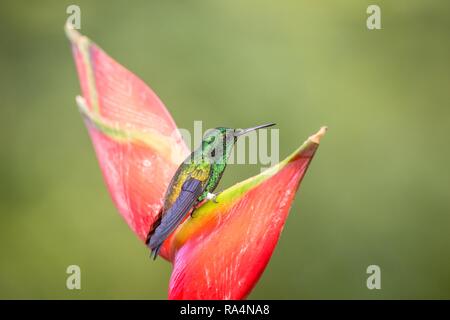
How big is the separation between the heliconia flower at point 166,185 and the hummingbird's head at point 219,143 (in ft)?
0.06

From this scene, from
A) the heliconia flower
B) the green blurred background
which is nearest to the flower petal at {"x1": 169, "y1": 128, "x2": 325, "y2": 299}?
the heliconia flower

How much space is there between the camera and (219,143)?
40cm

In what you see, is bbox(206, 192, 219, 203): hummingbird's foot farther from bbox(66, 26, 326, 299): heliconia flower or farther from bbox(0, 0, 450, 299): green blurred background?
bbox(0, 0, 450, 299): green blurred background

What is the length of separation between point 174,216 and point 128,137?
0.22 ft

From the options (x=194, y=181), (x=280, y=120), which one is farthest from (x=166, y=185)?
(x=280, y=120)

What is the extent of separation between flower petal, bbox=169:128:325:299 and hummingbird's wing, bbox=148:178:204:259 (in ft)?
0.05

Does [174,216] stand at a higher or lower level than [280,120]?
lower

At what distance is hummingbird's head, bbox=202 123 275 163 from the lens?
0.40 metres

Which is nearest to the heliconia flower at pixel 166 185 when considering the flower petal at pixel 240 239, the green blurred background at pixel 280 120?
the flower petal at pixel 240 239

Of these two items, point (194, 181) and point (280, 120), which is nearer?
point (194, 181)

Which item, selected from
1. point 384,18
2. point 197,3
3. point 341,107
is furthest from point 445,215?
point 197,3

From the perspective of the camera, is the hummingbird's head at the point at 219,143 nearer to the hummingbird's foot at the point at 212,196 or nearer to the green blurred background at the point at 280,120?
the hummingbird's foot at the point at 212,196

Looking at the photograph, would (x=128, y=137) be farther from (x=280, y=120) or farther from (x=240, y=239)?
(x=280, y=120)

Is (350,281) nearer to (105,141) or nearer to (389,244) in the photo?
(389,244)
